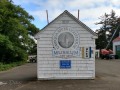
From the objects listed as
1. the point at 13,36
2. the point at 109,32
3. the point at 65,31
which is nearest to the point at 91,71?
the point at 65,31

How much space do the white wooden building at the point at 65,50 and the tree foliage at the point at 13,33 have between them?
21.5 metres

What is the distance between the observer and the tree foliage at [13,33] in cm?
4523

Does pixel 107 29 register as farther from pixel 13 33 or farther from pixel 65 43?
pixel 65 43

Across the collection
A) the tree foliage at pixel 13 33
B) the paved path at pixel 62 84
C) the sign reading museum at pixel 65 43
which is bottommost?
the paved path at pixel 62 84

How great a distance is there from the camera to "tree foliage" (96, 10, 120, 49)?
331ft

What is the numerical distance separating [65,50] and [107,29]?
3471 inches

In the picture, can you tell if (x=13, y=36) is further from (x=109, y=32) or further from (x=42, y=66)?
(x=109, y=32)

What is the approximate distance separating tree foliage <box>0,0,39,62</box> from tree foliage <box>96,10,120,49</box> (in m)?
49.4

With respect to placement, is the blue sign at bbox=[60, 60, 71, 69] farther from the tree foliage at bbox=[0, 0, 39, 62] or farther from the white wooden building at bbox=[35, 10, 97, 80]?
the tree foliage at bbox=[0, 0, 39, 62]

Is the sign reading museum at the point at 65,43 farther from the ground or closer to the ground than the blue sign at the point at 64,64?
farther from the ground

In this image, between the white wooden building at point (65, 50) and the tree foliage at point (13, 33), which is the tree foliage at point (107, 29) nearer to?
the tree foliage at point (13, 33)

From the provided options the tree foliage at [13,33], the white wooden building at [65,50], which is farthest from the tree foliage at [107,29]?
the white wooden building at [65,50]

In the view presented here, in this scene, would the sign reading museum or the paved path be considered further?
the sign reading museum

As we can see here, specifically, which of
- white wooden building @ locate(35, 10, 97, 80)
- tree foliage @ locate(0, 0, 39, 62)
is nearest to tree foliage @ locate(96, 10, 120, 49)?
tree foliage @ locate(0, 0, 39, 62)
